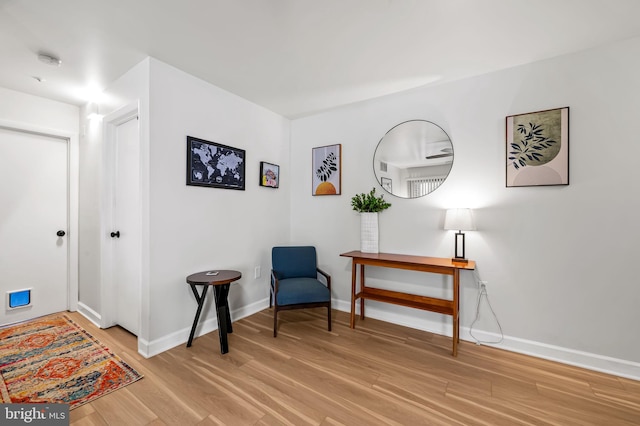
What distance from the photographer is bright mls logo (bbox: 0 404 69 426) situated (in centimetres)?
156

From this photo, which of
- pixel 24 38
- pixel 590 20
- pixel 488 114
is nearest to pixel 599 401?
pixel 488 114

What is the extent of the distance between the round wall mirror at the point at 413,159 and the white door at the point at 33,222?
3867 millimetres

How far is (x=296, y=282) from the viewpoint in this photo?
292 centimetres

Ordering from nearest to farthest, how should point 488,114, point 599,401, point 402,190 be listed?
point 599,401 < point 488,114 < point 402,190

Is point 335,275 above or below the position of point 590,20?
below

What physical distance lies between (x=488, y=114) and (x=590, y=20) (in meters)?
0.85

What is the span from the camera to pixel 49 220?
3.15 meters

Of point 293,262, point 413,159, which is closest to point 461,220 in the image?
point 413,159

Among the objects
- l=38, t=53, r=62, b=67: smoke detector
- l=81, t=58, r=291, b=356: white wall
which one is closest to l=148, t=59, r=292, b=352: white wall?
l=81, t=58, r=291, b=356: white wall

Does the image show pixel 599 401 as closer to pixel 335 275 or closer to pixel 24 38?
pixel 335 275

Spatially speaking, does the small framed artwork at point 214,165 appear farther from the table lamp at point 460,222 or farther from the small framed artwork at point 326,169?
the table lamp at point 460,222

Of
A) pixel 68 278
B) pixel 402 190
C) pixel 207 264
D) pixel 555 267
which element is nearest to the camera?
pixel 555 267

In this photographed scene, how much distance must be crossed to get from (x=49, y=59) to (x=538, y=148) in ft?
14.1

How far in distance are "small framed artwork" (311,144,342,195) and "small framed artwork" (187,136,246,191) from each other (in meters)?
0.99
